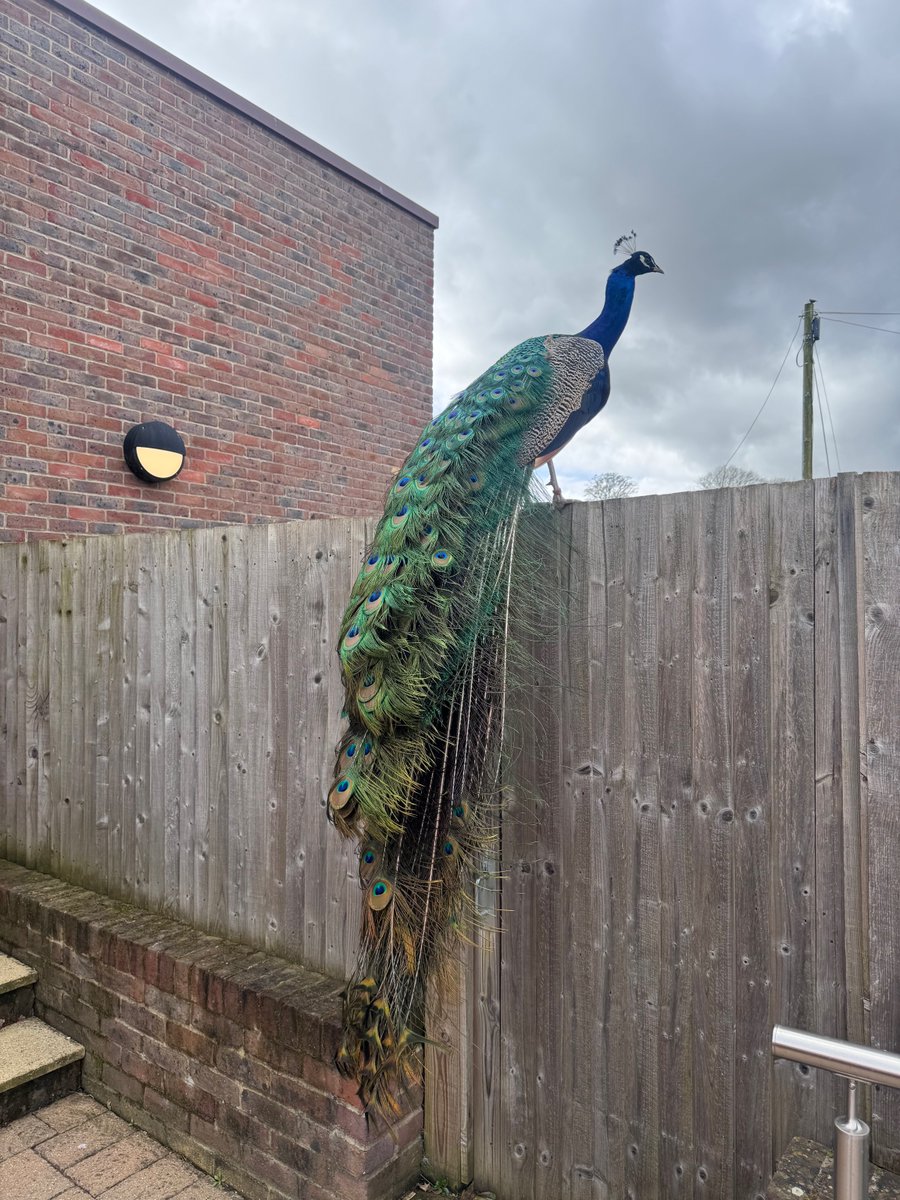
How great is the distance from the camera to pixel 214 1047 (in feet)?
7.94

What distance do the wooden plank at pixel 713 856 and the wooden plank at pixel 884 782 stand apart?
0.30 metres

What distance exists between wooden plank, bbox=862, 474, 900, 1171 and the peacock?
806mm

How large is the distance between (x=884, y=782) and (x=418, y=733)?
3.28 ft

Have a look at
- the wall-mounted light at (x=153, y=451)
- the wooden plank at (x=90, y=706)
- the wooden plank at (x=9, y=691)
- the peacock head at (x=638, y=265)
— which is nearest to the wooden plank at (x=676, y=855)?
the peacock head at (x=638, y=265)

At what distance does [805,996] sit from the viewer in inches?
63.5

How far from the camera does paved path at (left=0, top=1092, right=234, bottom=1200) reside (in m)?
2.28

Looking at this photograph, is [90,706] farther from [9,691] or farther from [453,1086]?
[453,1086]

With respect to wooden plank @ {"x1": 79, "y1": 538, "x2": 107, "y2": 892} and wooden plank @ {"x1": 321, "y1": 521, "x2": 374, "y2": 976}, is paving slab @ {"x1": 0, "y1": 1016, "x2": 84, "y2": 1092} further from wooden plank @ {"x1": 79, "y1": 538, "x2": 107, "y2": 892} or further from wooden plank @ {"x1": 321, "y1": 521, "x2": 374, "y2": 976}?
wooden plank @ {"x1": 321, "y1": 521, "x2": 374, "y2": 976}

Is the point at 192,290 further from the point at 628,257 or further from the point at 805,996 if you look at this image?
the point at 805,996

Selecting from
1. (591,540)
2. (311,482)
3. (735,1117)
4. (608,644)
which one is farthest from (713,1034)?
(311,482)

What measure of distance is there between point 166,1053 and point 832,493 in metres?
2.77

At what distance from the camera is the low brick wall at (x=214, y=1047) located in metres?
2.12

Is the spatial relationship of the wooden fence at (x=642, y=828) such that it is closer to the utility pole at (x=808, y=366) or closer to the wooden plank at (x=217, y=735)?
the wooden plank at (x=217, y=735)

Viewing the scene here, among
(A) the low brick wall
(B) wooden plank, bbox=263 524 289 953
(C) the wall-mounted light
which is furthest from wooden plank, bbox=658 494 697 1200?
(C) the wall-mounted light
